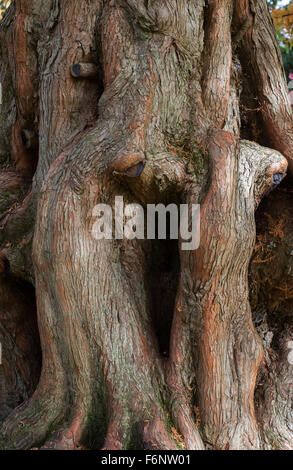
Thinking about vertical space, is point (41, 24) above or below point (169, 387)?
above

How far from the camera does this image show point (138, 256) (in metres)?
3.49

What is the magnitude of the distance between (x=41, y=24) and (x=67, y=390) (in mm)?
2722

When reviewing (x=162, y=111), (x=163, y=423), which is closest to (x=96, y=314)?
(x=163, y=423)

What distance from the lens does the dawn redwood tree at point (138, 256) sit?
312 cm

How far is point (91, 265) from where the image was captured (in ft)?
10.3

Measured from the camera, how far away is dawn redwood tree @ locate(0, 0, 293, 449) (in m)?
3.12

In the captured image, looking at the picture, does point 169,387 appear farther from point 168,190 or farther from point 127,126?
point 127,126
